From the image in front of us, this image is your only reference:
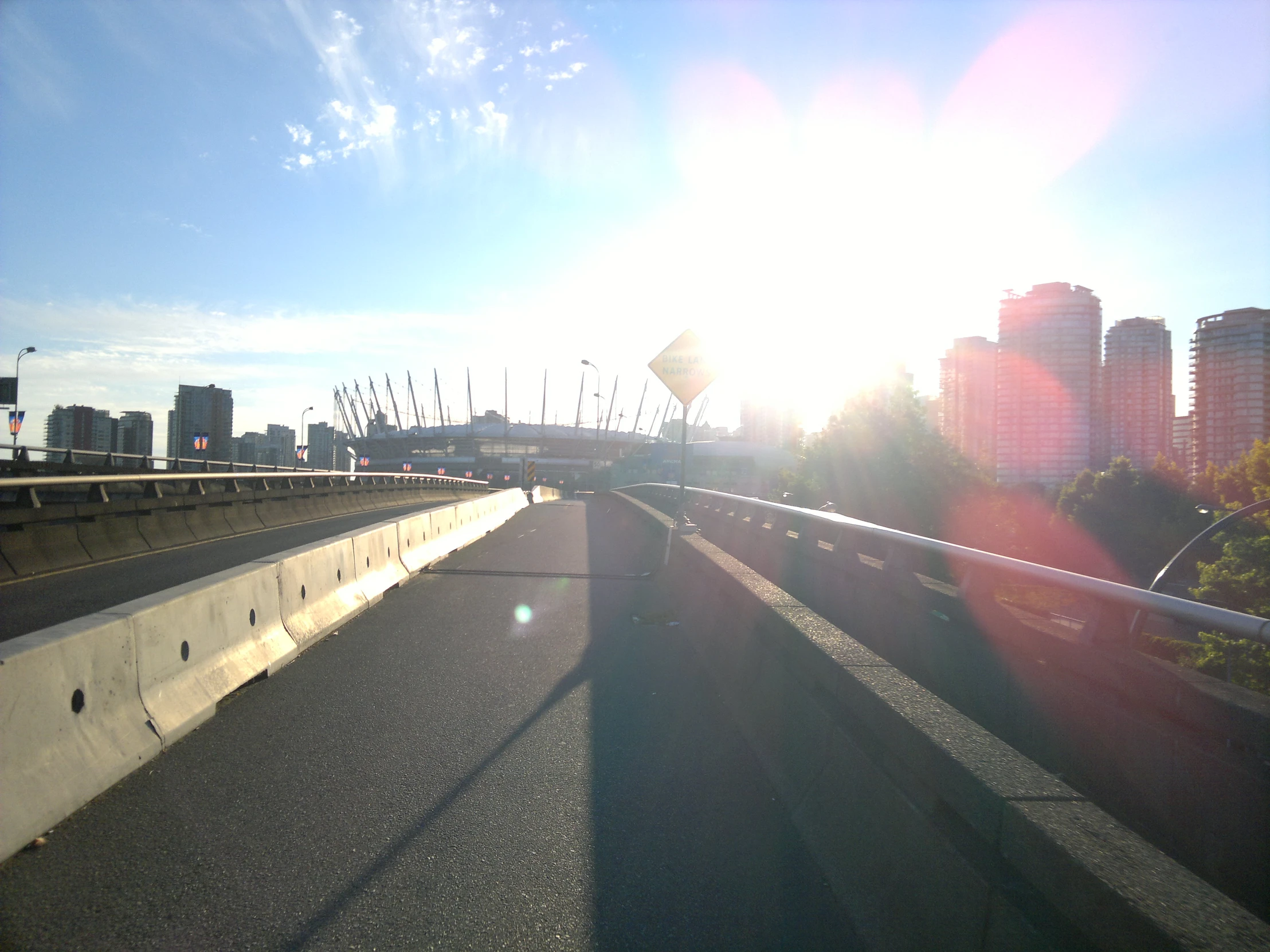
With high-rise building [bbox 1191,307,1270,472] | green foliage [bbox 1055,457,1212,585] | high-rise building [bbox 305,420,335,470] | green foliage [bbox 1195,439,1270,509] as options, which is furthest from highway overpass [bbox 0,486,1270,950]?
high-rise building [bbox 305,420,335,470]

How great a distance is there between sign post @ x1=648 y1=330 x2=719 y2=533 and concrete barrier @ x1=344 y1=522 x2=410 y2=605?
4.87 meters

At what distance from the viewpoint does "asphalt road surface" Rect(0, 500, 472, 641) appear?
7867 mm

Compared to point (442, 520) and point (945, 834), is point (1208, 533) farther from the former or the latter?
point (442, 520)

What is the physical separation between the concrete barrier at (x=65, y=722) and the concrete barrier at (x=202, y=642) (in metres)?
0.18

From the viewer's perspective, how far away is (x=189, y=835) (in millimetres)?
3547

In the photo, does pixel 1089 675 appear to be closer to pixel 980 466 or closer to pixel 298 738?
pixel 298 738

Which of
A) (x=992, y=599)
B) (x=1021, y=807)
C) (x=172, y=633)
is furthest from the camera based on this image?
(x=992, y=599)

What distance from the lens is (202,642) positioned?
16.8ft

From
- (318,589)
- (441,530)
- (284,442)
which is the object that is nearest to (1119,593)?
(318,589)

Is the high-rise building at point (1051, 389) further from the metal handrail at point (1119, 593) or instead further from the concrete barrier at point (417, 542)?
the metal handrail at point (1119, 593)

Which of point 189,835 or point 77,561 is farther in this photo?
point 77,561

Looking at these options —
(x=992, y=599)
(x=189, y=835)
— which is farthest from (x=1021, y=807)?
(x=189, y=835)

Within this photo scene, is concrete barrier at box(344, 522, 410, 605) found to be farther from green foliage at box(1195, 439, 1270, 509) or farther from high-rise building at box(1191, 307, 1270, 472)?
high-rise building at box(1191, 307, 1270, 472)

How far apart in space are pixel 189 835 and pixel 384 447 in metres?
152
